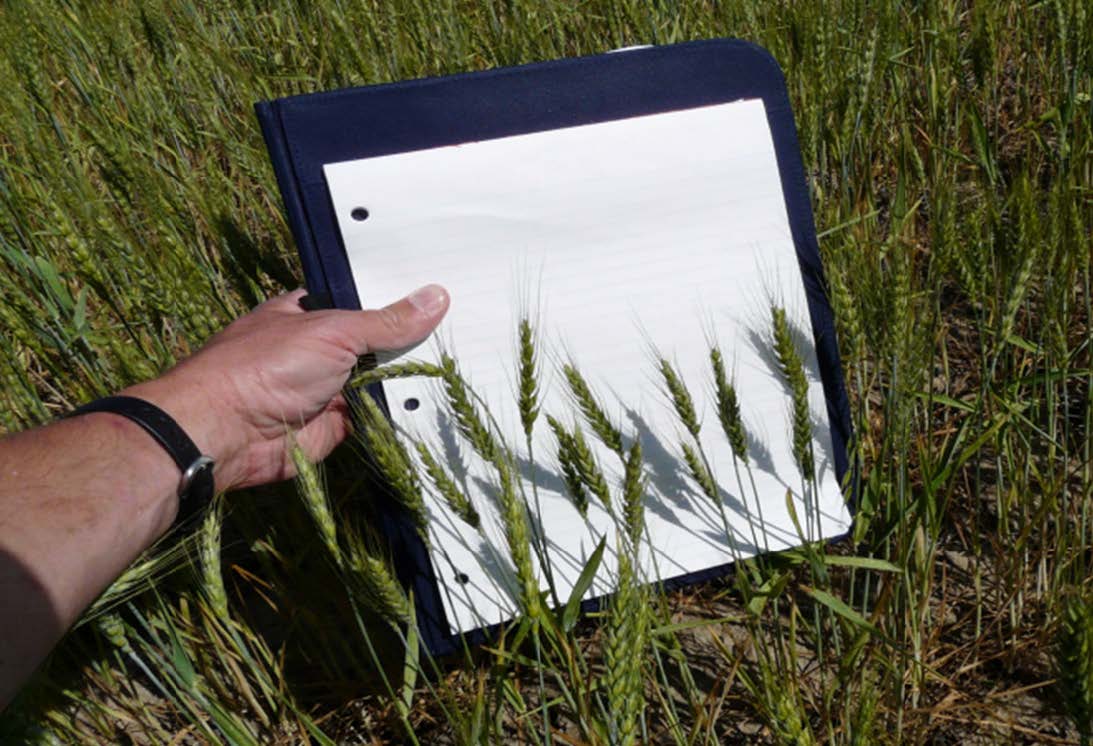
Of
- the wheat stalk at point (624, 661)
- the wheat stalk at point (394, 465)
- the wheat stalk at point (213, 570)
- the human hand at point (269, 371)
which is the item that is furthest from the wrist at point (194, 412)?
the wheat stalk at point (624, 661)

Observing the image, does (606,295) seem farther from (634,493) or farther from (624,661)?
(624,661)

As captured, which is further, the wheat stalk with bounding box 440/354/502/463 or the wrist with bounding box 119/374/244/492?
the wrist with bounding box 119/374/244/492

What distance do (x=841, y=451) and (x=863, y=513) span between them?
9 cm

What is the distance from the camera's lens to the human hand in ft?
3.32

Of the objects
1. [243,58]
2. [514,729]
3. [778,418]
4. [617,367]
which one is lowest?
[514,729]

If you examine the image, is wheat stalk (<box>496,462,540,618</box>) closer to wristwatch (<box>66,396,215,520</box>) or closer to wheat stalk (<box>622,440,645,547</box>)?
wheat stalk (<box>622,440,645,547</box>)

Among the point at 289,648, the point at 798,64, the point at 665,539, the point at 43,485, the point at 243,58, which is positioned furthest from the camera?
the point at 243,58

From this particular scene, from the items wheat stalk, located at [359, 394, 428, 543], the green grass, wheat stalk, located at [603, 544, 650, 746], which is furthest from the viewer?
the green grass

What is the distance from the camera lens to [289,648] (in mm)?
1354

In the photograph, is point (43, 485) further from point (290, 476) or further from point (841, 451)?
point (841, 451)

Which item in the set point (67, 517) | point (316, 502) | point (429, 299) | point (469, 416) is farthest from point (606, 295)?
point (67, 517)

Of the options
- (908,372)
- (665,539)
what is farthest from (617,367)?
(908,372)

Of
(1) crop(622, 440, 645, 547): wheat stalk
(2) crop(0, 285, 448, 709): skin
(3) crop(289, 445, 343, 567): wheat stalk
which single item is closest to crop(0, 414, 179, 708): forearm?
(2) crop(0, 285, 448, 709): skin

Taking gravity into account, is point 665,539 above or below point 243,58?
below
